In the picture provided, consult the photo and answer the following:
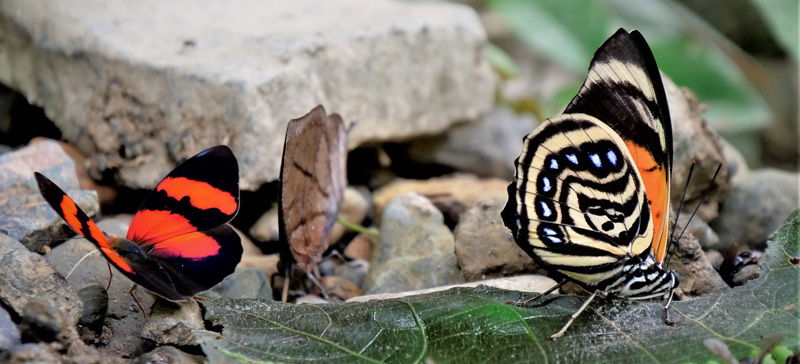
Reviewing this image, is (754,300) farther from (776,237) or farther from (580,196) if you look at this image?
(580,196)

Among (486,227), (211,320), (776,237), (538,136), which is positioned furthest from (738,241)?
(211,320)

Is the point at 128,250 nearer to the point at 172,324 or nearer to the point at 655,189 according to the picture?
the point at 172,324

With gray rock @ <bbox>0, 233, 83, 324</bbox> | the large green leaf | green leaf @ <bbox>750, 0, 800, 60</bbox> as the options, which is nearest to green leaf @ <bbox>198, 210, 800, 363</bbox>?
gray rock @ <bbox>0, 233, 83, 324</bbox>

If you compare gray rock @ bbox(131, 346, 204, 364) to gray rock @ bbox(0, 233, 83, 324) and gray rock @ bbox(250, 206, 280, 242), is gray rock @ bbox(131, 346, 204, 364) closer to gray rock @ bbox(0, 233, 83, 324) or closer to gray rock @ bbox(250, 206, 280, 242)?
gray rock @ bbox(0, 233, 83, 324)

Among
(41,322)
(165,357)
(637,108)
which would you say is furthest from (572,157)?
(41,322)

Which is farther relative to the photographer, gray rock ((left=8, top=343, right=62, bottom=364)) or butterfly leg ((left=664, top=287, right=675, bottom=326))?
butterfly leg ((left=664, top=287, right=675, bottom=326))

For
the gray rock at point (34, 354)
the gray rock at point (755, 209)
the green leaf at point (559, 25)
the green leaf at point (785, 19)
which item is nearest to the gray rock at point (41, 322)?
the gray rock at point (34, 354)

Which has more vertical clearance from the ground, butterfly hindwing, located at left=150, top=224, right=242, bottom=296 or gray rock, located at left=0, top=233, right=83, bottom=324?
butterfly hindwing, located at left=150, top=224, right=242, bottom=296
